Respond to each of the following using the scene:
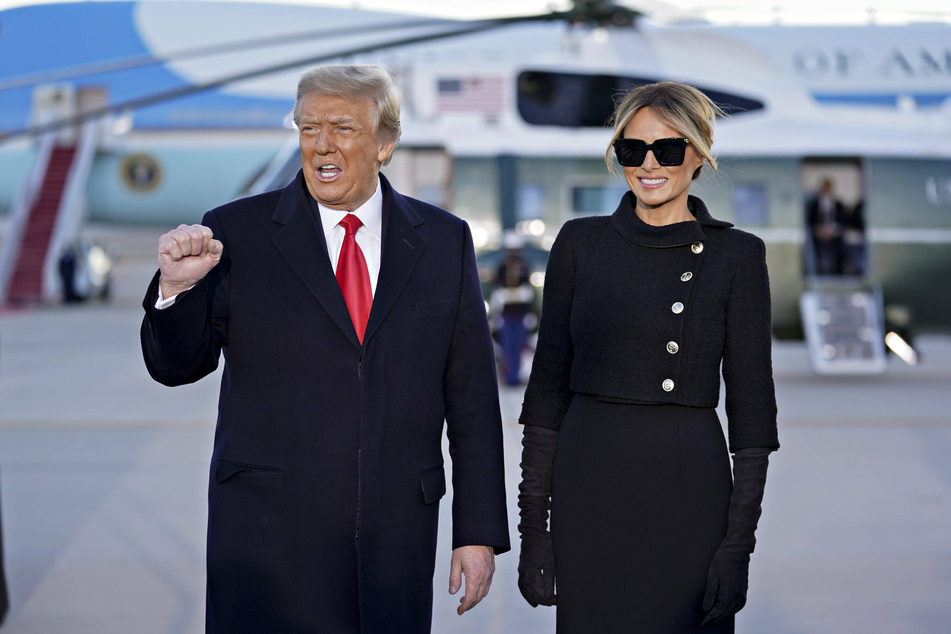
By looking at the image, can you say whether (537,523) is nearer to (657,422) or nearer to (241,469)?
(657,422)

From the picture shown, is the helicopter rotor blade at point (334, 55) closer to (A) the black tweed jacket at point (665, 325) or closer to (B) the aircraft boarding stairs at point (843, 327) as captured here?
(B) the aircraft boarding stairs at point (843, 327)

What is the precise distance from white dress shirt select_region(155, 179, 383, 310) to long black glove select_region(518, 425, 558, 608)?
0.50 meters

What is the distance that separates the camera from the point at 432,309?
2021 mm

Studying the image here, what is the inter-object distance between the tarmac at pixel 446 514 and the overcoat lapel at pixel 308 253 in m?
2.00

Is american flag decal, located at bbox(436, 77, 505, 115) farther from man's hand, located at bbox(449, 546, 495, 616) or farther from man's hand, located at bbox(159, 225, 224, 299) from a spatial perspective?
man's hand, located at bbox(159, 225, 224, 299)

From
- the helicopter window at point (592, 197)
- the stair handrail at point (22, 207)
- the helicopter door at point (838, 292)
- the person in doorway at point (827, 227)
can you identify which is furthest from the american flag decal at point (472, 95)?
the stair handrail at point (22, 207)

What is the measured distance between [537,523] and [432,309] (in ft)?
1.67

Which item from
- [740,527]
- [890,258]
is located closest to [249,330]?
[740,527]

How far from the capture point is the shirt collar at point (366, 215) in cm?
202

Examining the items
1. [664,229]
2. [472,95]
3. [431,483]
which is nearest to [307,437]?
[431,483]

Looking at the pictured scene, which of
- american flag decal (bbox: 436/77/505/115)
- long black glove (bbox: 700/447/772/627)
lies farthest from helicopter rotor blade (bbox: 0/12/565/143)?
long black glove (bbox: 700/447/772/627)

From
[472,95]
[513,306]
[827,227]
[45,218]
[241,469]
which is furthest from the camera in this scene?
[45,218]

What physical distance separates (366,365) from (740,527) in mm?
823

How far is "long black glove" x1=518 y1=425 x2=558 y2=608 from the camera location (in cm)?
203
